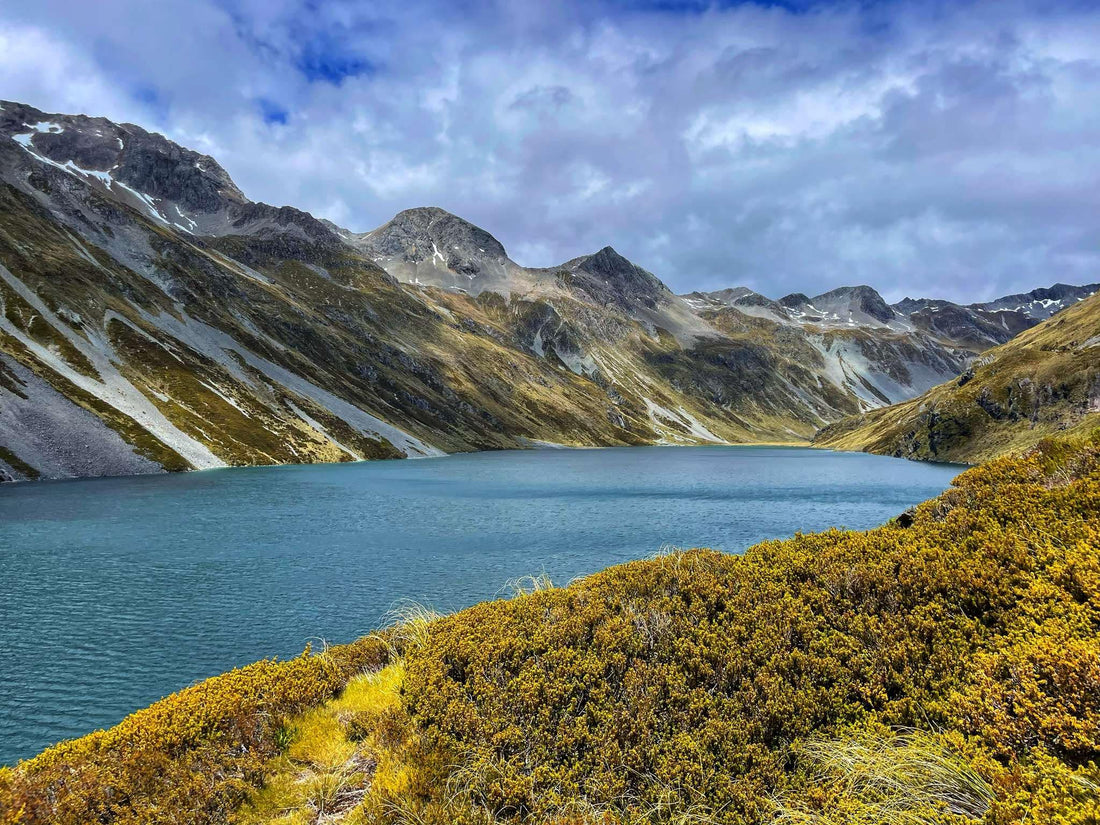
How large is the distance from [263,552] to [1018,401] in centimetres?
15336

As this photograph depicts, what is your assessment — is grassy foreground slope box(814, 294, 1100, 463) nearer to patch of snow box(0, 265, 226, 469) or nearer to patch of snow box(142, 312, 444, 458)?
patch of snow box(142, 312, 444, 458)

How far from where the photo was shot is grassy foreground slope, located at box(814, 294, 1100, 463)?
112 metres

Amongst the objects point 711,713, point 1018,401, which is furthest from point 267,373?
point 1018,401

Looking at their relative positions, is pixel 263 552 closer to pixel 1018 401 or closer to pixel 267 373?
pixel 267 373

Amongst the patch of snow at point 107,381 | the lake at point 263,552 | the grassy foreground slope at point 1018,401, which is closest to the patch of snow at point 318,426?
the patch of snow at point 107,381

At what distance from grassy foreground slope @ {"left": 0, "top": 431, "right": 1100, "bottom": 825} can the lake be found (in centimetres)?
1323

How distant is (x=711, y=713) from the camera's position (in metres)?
8.54

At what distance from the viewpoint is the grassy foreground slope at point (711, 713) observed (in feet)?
23.3

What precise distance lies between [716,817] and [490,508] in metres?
61.4

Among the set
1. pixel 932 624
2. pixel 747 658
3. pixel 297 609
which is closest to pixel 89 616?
pixel 297 609

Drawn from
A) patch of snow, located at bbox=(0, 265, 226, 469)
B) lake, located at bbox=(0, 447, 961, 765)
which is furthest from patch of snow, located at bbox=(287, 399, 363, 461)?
lake, located at bbox=(0, 447, 961, 765)

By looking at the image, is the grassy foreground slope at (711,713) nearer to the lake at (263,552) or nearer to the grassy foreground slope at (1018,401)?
the lake at (263,552)

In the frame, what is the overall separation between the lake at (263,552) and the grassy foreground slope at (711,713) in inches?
521

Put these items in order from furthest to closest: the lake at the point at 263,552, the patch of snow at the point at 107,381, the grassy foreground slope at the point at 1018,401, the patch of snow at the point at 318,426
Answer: the patch of snow at the point at 318,426 → the grassy foreground slope at the point at 1018,401 → the patch of snow at the point at 107,381 → the lake at the point at 263,552
